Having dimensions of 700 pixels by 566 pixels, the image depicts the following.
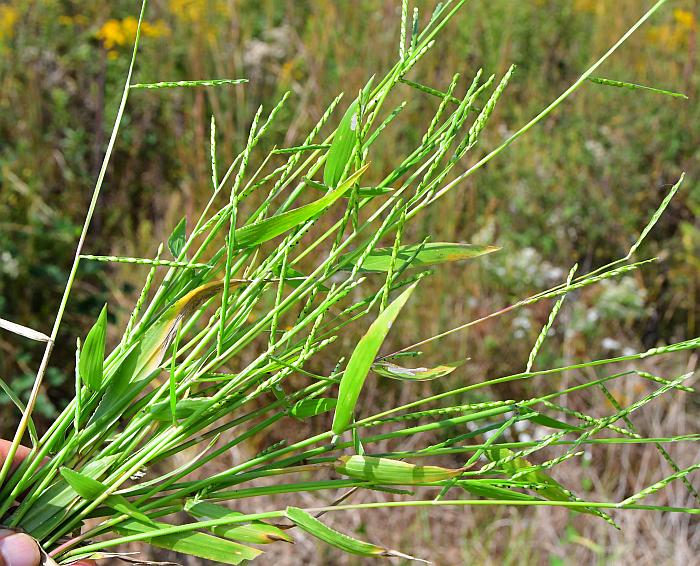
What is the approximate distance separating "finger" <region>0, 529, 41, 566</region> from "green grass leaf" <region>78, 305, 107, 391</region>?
0.46 ft

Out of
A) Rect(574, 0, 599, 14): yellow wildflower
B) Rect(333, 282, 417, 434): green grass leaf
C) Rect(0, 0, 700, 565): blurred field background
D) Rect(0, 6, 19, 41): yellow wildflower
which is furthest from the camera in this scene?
Rect(574, 0, 599, 14): yellow wildflower

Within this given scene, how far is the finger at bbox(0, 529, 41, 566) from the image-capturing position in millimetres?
676

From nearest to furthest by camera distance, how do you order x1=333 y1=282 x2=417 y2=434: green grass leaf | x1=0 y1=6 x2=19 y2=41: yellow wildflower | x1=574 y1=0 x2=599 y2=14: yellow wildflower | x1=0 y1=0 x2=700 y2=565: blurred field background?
x1=333 y1=282 x2=417 y2=434: green grass leaf, x1=0 y1=0 x2=700 y2=565: blurred field background, x1=0 y1=6 x2=19 y2=41: yellow wildflower, x1=574 y1=0 x2=599 y2=14: yellow wildflower

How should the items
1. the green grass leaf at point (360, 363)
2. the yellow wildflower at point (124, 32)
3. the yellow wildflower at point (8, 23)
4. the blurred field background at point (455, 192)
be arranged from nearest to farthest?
the green grass leaf at point (360, 363) < the blurred field background at point (455, 192) < the yellow wildflower at point (124, 32) < the yellow wildflower at point (8, 23)

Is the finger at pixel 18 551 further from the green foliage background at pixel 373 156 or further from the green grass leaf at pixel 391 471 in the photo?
the green foliage background at pixel 373 156

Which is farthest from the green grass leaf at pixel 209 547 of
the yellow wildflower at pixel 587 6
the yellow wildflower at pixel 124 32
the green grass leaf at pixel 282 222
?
the yellow wildflower at pixel 587 6

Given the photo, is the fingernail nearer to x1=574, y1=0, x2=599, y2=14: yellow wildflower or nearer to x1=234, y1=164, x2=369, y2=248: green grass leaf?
x1=234, y1=164, x2=369, y2=248: green grass leaf

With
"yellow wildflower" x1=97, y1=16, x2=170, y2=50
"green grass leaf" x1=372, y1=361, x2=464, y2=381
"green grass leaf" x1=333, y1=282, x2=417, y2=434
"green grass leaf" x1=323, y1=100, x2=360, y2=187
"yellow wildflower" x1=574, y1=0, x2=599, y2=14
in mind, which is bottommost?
"yellow wildflower" x1=97, y1=16, x2=170, y2=50

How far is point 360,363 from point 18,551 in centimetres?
33

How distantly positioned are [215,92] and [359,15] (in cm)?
94

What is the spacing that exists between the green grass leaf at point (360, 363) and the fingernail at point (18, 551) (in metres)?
0.29

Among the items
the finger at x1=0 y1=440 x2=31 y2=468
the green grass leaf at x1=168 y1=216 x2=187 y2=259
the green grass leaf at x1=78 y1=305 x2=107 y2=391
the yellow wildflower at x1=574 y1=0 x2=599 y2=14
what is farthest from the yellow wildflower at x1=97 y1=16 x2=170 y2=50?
the green grass leaf at x1=78 y1=305 x2=107 y2=391

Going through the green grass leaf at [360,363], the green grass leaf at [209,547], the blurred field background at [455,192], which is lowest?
the blurred field background at [455,192]

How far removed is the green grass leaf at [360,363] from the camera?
0.59 m
